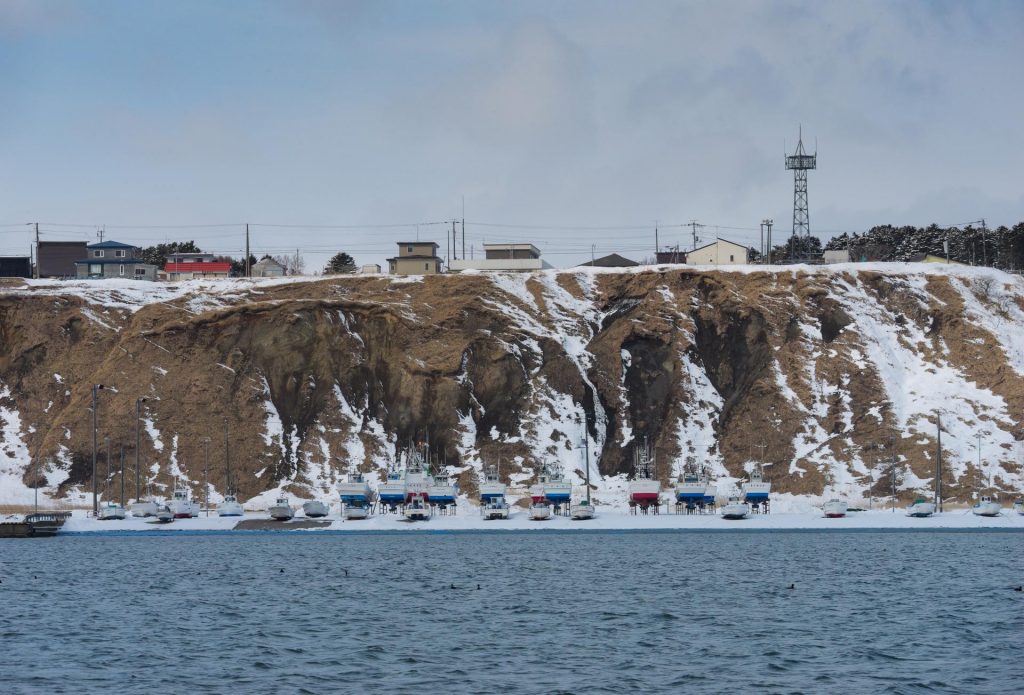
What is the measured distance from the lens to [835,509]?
11600 centimetres

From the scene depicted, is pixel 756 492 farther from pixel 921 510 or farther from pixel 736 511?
pixel 921 510

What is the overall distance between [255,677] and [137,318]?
116 metres

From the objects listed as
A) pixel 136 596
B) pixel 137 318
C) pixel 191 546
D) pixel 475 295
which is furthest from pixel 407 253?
pixel 136 596

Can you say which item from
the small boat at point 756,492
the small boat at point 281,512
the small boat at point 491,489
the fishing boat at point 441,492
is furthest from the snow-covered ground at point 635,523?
the small boat at point 756,492

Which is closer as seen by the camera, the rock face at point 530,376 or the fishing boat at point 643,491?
the fishing boat at point 643,491

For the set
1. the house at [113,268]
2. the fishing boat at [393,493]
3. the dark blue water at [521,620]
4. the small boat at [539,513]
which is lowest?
the dark blue water at [521,620]

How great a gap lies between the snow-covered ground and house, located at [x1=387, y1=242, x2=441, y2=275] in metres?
63.9

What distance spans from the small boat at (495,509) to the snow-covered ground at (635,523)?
88 cm

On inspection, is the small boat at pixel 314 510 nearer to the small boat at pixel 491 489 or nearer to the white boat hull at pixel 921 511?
the small boat at pixel 491 489

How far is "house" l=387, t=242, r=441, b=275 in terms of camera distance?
594ft

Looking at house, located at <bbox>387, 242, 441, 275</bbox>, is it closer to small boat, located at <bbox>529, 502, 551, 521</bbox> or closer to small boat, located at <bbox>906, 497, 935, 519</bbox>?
small boat, located at <bbox>529, 502, 551, 521</bbox>

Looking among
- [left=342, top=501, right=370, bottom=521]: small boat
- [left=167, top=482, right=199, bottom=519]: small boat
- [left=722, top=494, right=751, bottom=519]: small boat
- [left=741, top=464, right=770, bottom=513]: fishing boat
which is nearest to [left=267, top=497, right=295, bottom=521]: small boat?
[left=342, top=501, right=370, bottom=521]: small boat

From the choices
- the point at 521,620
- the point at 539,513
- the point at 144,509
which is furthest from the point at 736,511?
the point at 521,620

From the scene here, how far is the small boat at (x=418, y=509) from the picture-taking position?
4737 inches
